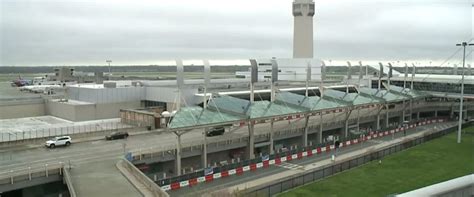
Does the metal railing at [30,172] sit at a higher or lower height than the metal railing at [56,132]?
lower

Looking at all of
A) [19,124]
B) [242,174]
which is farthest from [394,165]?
[19,124]

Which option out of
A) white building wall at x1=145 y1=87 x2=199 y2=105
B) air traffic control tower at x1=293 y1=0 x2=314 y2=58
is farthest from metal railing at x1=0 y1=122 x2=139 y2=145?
air traffic control tower at x1=293 y1=0 x2=314 y2=58

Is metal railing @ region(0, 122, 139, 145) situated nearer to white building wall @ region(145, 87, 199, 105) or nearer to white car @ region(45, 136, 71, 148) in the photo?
white car @ region(45, 136, 71, 148)

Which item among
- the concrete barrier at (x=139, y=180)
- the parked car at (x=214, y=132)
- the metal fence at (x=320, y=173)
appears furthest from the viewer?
the parked car at (x=214, y=132)

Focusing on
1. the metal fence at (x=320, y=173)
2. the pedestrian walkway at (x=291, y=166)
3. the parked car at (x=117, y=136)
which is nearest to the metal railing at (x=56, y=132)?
the parked car at (x=117, y=136)

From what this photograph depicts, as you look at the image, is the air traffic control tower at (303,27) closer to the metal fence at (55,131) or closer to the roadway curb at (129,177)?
the metal fence at (55,131)

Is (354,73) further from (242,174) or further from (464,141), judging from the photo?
(242,174)

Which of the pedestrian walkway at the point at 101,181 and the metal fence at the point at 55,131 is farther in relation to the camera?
the metal fence at the point at 55,131
